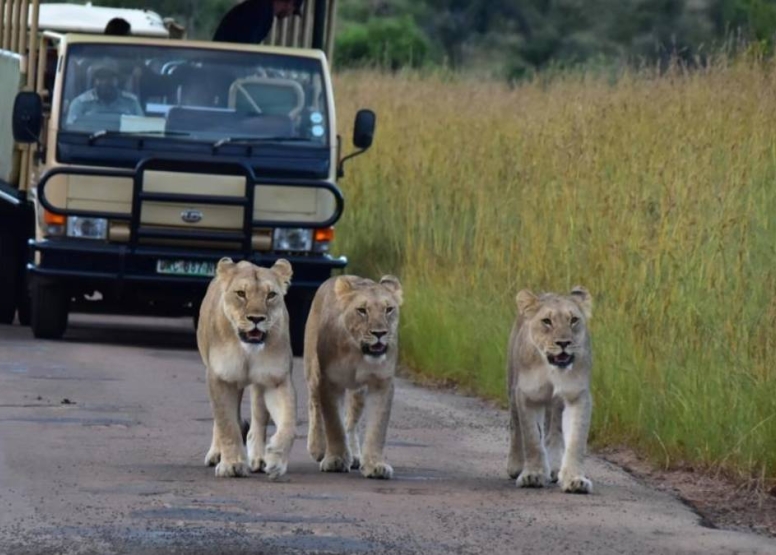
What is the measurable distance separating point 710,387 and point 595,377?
1233 mm

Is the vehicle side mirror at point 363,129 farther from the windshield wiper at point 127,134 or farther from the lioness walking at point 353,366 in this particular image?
the lioness walking at point 353,366

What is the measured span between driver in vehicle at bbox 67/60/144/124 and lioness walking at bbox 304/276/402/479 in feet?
18.3

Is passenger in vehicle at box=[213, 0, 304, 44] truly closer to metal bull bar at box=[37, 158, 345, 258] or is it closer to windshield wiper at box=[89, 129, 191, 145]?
windshield wiper at box=[89, 129, 191, 145]

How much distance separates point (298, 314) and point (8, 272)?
2555 millimetres

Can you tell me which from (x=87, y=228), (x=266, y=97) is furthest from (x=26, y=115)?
(x=266, y=97)

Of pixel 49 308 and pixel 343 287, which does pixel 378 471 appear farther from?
pixel 49 308

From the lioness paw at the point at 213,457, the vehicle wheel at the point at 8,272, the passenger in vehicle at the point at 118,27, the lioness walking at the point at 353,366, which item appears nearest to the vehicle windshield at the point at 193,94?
the passenger in vehicle at the point at 118,27

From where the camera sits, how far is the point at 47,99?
15.8 meters

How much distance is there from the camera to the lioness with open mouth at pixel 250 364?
8.66 metres

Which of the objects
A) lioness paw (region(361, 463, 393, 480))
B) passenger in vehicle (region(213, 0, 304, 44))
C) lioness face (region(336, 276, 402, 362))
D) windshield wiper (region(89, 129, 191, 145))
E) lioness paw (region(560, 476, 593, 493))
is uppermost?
passenger in vehicle (region(213, 0, 304, 44))

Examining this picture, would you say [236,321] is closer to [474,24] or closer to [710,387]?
[710,387]

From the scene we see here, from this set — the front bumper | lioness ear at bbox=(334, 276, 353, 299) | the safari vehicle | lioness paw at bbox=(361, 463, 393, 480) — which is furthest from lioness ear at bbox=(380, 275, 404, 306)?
the safari vehicle

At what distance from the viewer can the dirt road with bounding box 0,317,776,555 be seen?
7402 mm

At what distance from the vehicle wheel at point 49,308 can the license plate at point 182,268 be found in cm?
71
